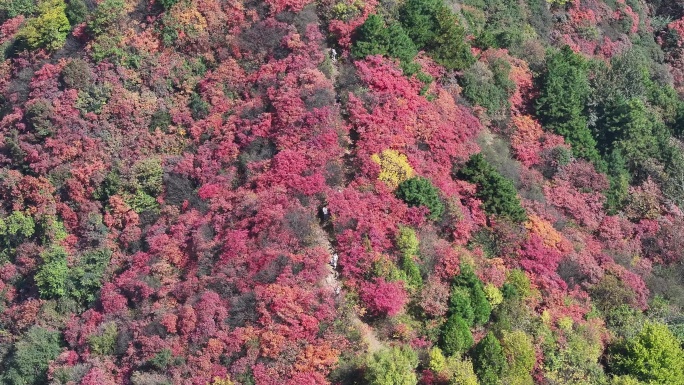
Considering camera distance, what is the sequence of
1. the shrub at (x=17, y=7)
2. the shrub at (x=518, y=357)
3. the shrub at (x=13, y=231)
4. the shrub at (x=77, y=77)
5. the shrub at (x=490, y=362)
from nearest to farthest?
the shrub at (x=490, y=362)
the shrub at (x=518, y=357)
the shrub at (x=13, y=231)
the shrub at (x=77, y=77)
the shrub at (x=17, y=7)

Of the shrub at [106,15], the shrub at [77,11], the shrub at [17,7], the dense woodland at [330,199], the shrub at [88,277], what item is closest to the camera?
the dense woodland at [330,199]

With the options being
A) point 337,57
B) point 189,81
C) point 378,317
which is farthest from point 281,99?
point 378,317

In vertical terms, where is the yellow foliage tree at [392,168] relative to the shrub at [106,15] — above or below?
above

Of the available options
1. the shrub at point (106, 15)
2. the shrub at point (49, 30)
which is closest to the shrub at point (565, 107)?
the shrub at point (106, 15)

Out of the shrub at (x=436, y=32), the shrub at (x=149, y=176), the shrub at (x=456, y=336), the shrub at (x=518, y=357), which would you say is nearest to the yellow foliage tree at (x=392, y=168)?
the shrub at (x=456, y=336)

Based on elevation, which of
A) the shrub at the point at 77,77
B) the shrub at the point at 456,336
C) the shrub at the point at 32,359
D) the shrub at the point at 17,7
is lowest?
the shrub at the point at 32,359

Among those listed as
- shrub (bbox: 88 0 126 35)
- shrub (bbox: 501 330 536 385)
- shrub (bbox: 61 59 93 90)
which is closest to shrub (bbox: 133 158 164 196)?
shrub (bbox: 61 59 93 90)

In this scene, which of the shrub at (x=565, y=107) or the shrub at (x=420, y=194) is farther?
the shrub at (x=565, y=107)

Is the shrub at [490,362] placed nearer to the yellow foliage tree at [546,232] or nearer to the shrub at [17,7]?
the yellow foliage tree at [546,232]
